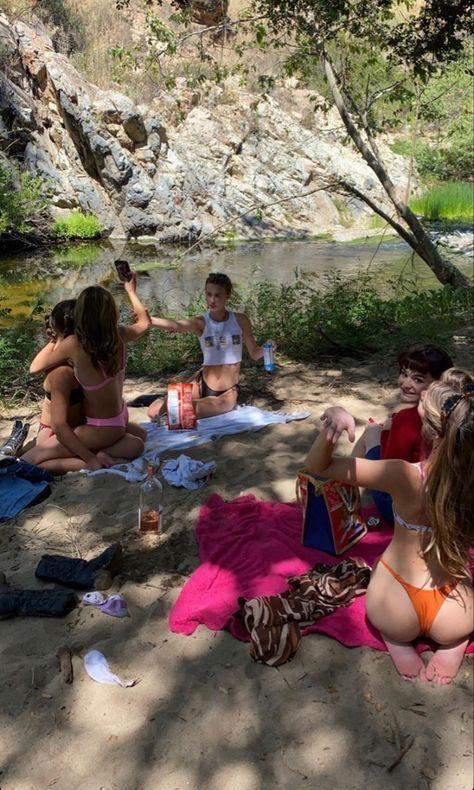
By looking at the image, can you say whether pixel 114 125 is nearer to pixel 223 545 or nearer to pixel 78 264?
pixel 78 264

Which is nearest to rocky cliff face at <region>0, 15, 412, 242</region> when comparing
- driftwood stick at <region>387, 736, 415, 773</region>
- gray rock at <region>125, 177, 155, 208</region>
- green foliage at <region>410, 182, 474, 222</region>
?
gray rock at <region>125, 177, 155, 208</region>

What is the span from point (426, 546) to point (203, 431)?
107 inches

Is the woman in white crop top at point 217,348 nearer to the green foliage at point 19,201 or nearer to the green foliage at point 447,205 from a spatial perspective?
the green foliage at point 19,201

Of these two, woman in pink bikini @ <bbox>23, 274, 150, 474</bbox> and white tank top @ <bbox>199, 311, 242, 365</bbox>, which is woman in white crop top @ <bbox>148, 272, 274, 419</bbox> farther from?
woman in pink bikini @ <bbox>23, 274, 150, 474</bbox>

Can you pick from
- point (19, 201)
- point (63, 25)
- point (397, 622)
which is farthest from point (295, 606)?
point (63, 25)

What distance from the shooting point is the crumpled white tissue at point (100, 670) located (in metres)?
2.30

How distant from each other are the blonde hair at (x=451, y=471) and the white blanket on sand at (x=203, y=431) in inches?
92.6

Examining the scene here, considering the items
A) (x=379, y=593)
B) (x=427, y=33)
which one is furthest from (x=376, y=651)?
(x=427, y=33)

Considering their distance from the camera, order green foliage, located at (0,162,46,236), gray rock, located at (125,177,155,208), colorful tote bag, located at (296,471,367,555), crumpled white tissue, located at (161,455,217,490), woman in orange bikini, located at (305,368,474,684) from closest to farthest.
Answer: woman in orange bikini, located at (305,368,474,684) < colorful tote bag, located at (296,471,367,555) < crumpled white tissue, located at (161,455,217,490) < green foliage, located at (0,162,46,236) < gray rock, located at (125,177,155,208)

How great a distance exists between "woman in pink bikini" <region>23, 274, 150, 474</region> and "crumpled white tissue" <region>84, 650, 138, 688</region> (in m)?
1.82

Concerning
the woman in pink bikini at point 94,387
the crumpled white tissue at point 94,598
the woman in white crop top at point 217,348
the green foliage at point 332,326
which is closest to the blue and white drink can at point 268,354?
the woman in white crop top at point 217,348

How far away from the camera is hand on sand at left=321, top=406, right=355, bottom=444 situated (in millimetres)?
2137

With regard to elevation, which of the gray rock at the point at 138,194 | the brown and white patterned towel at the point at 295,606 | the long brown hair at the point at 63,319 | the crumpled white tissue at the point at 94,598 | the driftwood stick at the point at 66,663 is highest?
the gray rock at the point at 138,194

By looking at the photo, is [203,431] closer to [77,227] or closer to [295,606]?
[295,606]
